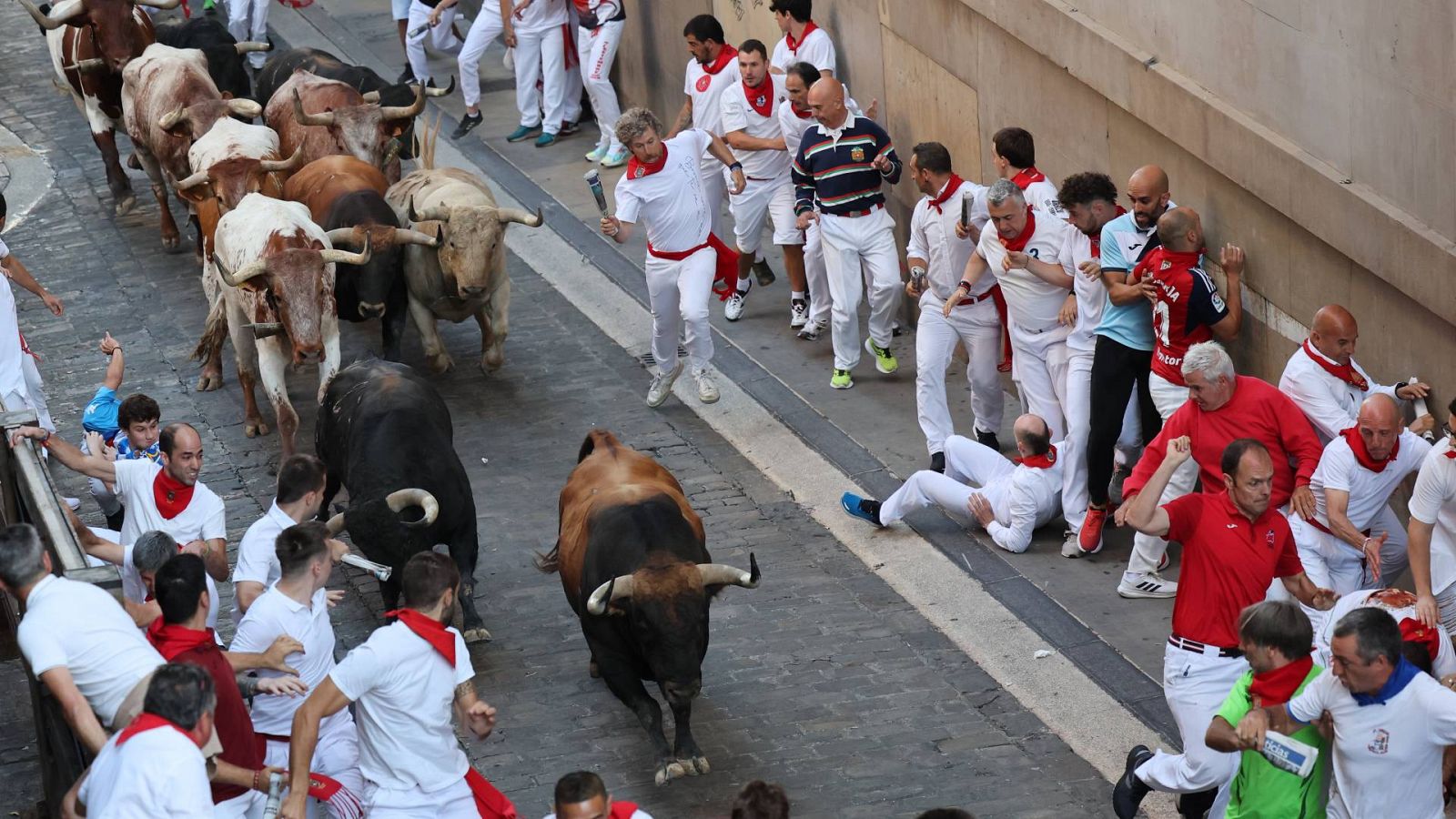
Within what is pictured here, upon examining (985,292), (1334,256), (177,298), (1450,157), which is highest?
(1450,157)

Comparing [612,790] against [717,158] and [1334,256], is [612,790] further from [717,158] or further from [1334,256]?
[717,158]

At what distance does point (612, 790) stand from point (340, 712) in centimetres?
181

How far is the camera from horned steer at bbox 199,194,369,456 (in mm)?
12469

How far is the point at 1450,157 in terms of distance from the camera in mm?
8852

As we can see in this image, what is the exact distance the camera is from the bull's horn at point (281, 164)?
14.1 metres

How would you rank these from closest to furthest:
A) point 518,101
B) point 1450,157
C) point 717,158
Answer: point 1450,157
point 717,158
point 518,101

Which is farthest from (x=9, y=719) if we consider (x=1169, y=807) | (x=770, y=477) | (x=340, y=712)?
(x=1169, y=807)

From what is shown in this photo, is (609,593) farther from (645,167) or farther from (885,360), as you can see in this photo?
(885,360)

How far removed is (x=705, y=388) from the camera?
13758 mm

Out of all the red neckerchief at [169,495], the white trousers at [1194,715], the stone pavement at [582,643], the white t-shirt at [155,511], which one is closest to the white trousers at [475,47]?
the stone pavement at [582,643]

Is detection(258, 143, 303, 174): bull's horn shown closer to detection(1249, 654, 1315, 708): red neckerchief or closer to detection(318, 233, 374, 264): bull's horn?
detection(318, 233, 374, 264): bull's horn

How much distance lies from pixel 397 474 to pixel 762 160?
528 centimetres

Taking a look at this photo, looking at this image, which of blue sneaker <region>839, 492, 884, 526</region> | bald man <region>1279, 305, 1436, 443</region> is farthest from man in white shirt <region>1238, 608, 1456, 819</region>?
blue sneaker <region>839, 492, 884, 526</region>

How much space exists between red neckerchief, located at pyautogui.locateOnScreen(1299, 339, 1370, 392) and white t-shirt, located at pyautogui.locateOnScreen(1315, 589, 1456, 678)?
1.22m
